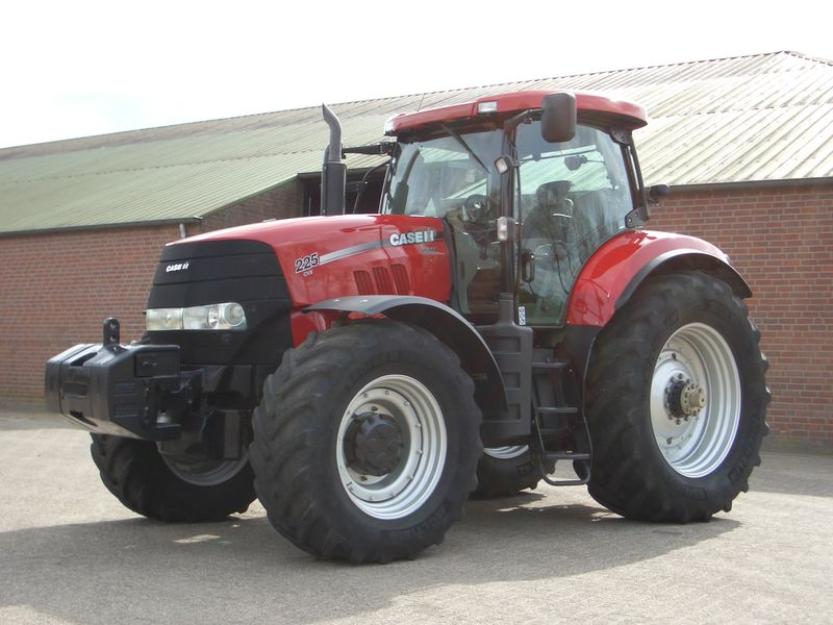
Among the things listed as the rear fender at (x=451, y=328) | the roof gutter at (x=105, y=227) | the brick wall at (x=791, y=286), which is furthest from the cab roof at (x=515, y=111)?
the roof gutter at (x=105, y=227)

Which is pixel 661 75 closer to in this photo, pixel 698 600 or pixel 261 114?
pixel 261 114

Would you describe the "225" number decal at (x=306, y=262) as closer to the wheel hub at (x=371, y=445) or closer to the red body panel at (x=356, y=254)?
the red body panel at (x=356, y=254)

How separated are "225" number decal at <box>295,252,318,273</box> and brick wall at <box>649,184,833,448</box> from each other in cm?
775

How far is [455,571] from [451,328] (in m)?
1.34

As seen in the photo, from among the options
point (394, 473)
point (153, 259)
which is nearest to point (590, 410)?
point (394, 473)

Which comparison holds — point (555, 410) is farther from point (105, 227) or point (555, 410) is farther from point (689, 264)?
point (105, 227)

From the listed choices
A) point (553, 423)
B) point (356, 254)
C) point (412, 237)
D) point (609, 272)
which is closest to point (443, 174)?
point (412, 237)

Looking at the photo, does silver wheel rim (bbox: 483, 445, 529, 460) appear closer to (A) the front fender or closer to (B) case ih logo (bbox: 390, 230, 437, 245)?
(A) the front fender

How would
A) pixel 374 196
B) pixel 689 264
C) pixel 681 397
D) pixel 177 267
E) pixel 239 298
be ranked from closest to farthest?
pixel 239 298 < pixel 177 267 < pixel 681 397 < pixel 689 264 < pixel 374 196

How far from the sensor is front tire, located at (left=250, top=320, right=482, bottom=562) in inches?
213

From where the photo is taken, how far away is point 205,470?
23.2 ft

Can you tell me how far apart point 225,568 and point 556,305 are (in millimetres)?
2591

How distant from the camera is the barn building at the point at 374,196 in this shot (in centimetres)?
1241

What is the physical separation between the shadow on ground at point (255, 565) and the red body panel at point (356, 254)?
1.43 metres
